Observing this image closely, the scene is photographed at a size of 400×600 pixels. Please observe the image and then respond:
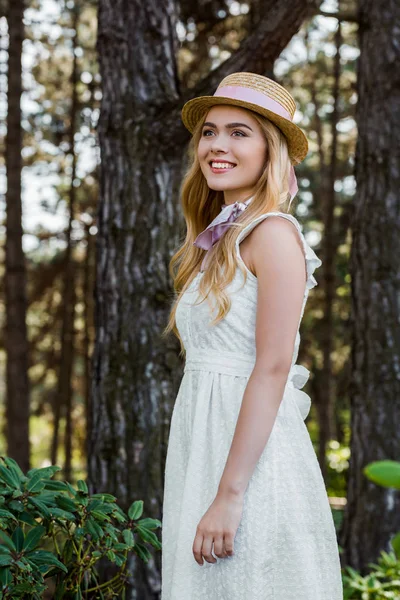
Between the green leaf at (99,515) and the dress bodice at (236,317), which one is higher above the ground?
the dress bodice at (236,317)

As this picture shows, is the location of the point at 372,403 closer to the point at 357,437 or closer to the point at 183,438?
the point at 357,437

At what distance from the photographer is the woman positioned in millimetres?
2135

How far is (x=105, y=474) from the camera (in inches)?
171

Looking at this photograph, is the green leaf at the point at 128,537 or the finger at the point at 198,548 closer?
the finger at the point at 198,548

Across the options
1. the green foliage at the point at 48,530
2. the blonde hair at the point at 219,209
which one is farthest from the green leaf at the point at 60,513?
the blonde hair at the point at 219,209

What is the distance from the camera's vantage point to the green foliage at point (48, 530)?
260cm

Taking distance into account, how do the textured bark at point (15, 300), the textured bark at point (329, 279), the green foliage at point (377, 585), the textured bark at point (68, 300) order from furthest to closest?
1. the textured bark at point (68, 300)
2. the textured bark at point (329, 279)
3. the textured bark at point (15, 300)
4. the green foliage at point (377, 585)

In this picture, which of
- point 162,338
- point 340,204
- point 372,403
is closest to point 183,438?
point 162,338

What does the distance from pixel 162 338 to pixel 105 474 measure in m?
0.78

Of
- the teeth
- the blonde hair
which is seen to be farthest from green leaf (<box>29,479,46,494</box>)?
the teeth

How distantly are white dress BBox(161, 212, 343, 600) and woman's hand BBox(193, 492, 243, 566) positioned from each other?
0.07 m

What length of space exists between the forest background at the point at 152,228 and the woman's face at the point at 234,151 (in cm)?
59

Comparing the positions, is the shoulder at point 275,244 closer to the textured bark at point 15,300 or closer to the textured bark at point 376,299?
the textured bark at point 376,299

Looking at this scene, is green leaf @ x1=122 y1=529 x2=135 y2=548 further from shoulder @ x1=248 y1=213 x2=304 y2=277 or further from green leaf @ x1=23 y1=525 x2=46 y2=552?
shoulder @ x1=248 y1=213 x2=304 y2=277
